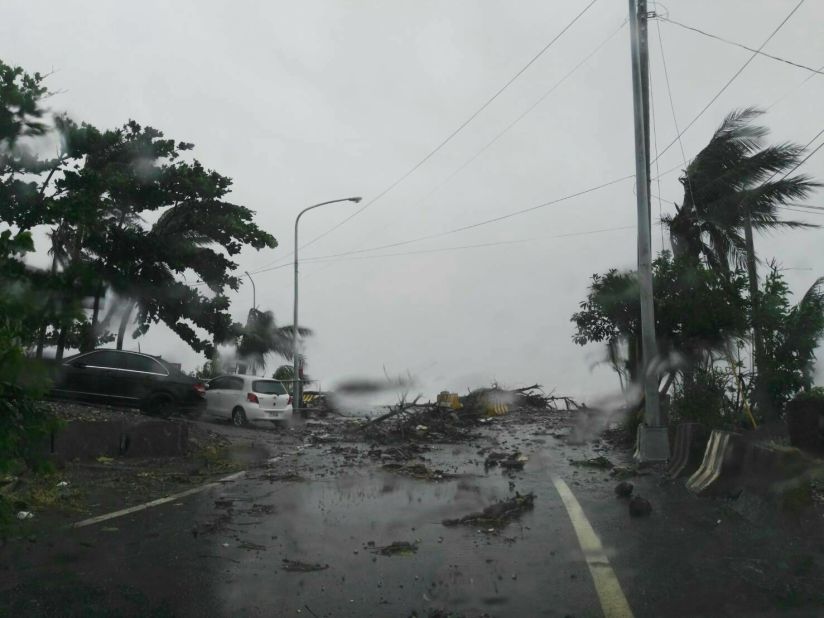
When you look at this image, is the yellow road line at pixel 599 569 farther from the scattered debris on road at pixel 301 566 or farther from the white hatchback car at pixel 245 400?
the white hatchback car at pixel 245 400

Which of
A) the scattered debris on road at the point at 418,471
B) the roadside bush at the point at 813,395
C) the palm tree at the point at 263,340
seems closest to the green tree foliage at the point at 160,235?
the palm tree at the point at 263,340

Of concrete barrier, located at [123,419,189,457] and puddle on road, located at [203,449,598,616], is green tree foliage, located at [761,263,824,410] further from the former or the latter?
concrete barrier, located at [123,419,189,457]

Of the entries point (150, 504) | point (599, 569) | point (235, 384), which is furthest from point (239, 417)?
point (599, 569)

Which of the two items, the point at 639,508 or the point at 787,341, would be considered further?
the point at 787,341

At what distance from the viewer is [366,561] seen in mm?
6297

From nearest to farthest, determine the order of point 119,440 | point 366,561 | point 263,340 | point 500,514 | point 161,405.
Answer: point 366,561 → point 500,514 → point 119,440 → point 161,405 → point 263,340

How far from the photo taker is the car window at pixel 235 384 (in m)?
22.6

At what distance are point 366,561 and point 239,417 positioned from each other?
16.9 meters

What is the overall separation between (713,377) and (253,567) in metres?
14.1

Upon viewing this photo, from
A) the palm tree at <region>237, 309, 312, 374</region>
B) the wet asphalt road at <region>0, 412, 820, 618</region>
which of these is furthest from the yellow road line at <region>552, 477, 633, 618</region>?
the palm tree at <region>237, 309, 312, 374</region>

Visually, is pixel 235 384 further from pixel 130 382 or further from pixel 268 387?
pixel 130 382

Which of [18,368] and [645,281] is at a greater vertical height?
[645,281]

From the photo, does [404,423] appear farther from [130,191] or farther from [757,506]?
[757,506]

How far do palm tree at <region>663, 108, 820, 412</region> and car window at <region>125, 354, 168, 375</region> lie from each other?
45.2 ft
